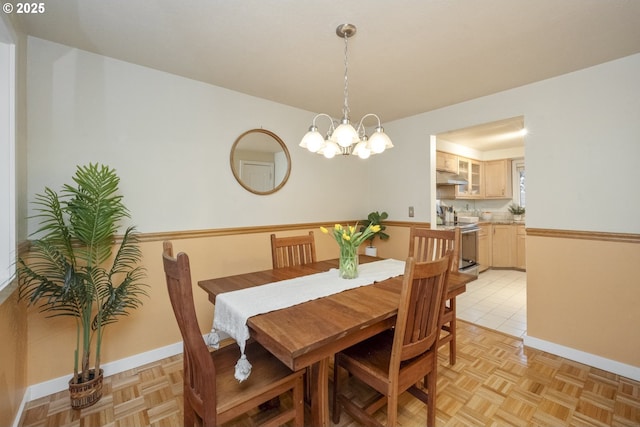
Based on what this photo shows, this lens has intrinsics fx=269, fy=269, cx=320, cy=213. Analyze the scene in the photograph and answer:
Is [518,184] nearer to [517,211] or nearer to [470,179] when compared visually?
[517,211]

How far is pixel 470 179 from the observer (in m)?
5.08

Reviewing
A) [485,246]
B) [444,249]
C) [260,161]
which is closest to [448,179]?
[485,246]

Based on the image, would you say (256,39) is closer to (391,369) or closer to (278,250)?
(278,250)

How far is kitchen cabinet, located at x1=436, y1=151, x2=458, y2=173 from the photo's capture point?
4207 mm

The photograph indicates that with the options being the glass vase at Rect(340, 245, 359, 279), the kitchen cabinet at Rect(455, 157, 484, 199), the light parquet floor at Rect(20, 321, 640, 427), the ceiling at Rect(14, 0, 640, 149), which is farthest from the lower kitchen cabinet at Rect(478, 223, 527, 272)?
the glass vase at Rect(340, 245, 359, 279)

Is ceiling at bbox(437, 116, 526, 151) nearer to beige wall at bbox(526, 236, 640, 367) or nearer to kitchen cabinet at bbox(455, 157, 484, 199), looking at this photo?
kitchen cabinet at bbox(455, 157, 484, 199)

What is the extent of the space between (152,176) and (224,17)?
4.36 ft

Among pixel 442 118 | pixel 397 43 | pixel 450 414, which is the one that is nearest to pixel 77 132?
pixel 397 43

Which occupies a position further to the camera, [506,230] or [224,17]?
[506,230]

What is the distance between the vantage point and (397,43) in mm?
1822

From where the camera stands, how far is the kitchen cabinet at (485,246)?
489cm

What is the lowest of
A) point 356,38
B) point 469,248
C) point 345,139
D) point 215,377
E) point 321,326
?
point 215,377

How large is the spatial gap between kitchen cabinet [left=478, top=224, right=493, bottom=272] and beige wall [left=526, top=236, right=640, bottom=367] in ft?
8.57

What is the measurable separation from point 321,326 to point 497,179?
5459mm
